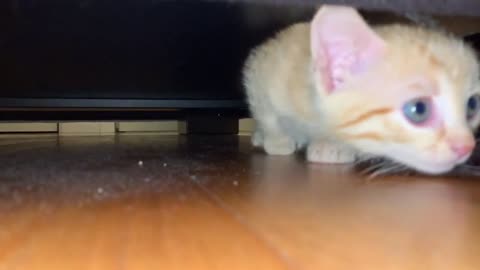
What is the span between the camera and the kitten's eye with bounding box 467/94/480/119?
126 cm

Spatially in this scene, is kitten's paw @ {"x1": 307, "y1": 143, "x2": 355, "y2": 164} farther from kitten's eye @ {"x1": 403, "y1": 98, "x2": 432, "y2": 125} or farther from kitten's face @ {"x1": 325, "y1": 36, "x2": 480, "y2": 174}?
kitten's eye @ {"x1": 403, "y1": 98, "x2": 432, "y2": 125}

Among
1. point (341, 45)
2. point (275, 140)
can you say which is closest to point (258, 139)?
point (275, 140)

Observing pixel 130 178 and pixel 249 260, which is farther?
pixel 130 178

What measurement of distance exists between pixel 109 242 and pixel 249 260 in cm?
14

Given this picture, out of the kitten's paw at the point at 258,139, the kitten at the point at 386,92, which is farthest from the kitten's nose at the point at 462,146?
the kitten's paw at the point at 258,139

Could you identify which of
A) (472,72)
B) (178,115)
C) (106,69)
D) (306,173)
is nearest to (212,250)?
(306,173)

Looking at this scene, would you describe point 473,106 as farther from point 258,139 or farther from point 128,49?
point 128,49

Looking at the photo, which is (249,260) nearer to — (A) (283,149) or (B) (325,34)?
(B) (325,34)

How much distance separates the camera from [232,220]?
0.72m

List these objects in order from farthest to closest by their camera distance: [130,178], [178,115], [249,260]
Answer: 1. [178,115]
2. [130,178]
3. [249,260]

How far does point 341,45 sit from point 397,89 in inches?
5.4

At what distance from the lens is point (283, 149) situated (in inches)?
64.8

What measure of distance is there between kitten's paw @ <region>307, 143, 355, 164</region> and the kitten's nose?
318 mm

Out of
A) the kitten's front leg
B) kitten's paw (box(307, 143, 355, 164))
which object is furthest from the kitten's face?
the kitten's front leg
